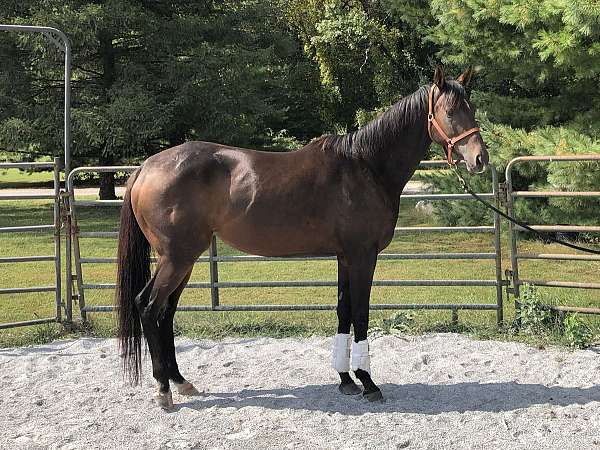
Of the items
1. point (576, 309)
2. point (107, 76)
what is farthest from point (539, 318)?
point (107, 76)

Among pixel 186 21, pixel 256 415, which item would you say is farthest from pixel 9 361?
pixel 186 21

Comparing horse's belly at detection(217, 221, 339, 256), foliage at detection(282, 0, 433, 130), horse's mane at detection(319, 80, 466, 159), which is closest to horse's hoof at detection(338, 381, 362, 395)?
horse's belly at detection(217, 221, 339, 256)

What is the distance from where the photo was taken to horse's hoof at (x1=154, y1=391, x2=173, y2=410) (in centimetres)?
413

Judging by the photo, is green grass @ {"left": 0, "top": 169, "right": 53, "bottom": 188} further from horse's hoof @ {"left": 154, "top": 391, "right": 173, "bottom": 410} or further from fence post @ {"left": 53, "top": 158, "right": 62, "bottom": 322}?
horse's hoof @ {"left": 154, "top": 391, "right": 173, "bottom": 410}

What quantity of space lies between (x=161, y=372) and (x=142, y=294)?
495 millimetres

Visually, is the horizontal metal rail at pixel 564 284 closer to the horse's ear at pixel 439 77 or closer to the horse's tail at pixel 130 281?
the horse's ear at pixel 439 77

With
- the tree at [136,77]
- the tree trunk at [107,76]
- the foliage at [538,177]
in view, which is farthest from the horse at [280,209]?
Result: the tree trunk at [107,76]

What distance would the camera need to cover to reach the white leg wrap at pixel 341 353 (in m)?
4.42

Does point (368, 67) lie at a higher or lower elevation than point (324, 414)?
higher

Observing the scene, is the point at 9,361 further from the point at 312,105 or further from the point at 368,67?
the point at 312,105

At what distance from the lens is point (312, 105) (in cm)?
2275

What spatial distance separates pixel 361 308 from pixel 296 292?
13.0 feet

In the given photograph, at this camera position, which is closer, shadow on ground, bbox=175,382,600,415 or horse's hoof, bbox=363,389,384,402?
shadow on ground, bbox=175,382,600,415

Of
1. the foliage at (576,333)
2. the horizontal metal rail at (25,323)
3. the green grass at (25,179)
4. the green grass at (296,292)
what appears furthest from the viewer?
the green grass at (25,179)
